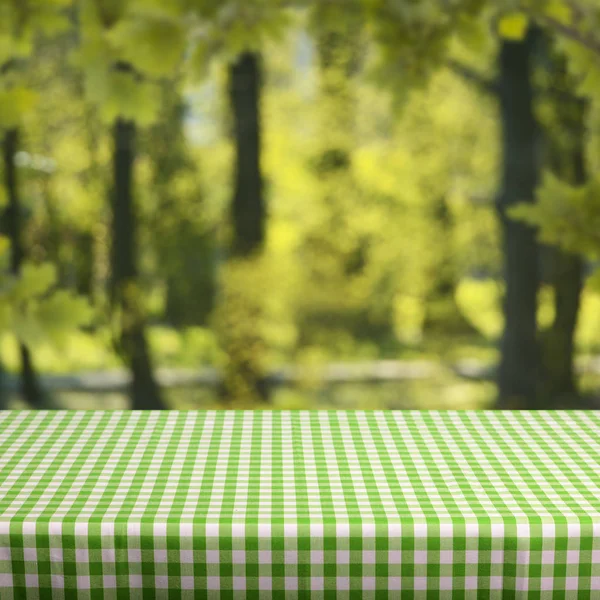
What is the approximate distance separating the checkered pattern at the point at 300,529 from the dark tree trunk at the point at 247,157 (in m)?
1.95

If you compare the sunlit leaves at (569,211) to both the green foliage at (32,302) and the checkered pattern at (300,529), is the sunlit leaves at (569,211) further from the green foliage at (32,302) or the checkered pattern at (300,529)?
the checkered pattern at (300,529)

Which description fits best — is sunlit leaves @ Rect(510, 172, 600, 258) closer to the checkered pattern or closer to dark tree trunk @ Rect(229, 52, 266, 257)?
dark tree trunk @ Rect(229, 52, 266, 257)

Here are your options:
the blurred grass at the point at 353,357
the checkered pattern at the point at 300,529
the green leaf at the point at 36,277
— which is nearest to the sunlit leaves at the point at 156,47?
the green leaf at the point at 36,277

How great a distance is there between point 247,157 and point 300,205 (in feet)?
0.89

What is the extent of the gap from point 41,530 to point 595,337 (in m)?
2.64

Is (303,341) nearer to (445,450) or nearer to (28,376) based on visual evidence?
(28,376)

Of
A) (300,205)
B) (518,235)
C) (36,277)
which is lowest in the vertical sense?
(36,277)

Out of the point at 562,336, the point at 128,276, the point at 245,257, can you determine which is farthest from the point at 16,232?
the point at 562,336

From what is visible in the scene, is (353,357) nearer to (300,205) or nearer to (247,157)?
(300,205)

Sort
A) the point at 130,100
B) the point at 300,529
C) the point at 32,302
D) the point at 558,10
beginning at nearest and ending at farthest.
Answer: the point at 300,529
the point at 558,10
the point at 130,100
the point at 32,302

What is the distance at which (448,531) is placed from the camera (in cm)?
126

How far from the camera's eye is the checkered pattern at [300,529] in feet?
4.14

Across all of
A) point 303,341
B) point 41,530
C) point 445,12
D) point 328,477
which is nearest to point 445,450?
point 328,477

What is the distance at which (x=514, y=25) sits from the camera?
3.27 m
